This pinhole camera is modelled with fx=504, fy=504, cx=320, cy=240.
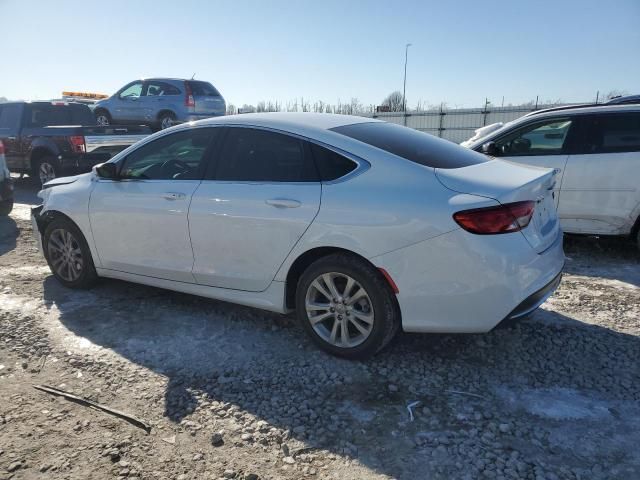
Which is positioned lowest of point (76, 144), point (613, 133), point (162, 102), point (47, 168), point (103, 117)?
point (47, 168)

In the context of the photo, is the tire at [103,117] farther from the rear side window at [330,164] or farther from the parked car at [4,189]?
the rear side window at [330,164]

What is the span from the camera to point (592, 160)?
556 cm

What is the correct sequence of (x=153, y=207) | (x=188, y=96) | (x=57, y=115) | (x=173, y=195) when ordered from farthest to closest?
(x=188, y=96)
(x=57, y=115)
(x=153, y=207)
(x=173, y=195)

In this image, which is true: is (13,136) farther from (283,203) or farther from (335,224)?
(335,224)

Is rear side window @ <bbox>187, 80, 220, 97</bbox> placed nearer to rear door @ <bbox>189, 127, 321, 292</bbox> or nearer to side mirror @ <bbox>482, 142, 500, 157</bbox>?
side mirror @ <bbox>482, 142, 500, 157</bbox>

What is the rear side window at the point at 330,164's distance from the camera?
336 centimetres

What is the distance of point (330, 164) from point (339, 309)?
0.98 m

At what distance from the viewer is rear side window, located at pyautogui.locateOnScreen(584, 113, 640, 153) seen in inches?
213

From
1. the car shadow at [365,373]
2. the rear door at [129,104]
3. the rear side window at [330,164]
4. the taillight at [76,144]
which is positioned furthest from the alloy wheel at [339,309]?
the rear door at [129,104]

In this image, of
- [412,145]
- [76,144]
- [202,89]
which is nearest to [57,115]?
[76,144]

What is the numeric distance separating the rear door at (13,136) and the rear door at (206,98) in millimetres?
4624

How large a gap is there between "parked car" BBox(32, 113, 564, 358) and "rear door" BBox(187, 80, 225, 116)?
10371 millimetres

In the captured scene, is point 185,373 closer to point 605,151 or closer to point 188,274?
point 188,274

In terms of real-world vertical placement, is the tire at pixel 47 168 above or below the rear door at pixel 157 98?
below
